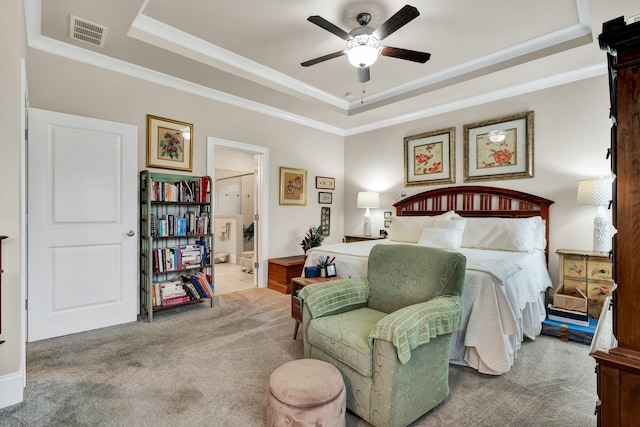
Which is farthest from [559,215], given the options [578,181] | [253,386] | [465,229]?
[253,386]

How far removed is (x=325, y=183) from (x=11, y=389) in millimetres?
4480

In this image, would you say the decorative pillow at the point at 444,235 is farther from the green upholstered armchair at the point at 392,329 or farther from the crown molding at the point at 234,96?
the crown molding at the point at 234,96

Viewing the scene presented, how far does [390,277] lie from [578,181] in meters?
2.82

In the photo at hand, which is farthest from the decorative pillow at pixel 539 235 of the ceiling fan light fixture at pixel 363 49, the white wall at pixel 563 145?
the ceiling fan light fixture at pixel 363 49

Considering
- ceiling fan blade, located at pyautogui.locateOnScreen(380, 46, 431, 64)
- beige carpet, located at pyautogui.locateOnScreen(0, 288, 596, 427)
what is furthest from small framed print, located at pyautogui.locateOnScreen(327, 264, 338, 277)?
ceiling fan blade, located at pyautogui.locateOnScreen(380, 46, 431, 64)

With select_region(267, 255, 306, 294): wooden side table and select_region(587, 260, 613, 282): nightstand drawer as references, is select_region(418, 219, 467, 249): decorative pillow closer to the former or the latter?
select_region(587, 260, 613, 282): nightstand drawer

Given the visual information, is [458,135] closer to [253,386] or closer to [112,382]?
[253,386]

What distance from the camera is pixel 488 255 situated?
300cm

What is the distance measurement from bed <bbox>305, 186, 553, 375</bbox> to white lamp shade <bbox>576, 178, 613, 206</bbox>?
0.53 m

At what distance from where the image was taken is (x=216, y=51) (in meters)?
3.33

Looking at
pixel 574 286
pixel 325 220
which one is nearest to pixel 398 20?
pixel 574 286

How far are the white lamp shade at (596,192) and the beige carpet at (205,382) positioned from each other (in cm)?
141

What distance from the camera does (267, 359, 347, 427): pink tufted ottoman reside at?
1.38m

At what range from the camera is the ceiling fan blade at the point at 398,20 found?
2.12 m
